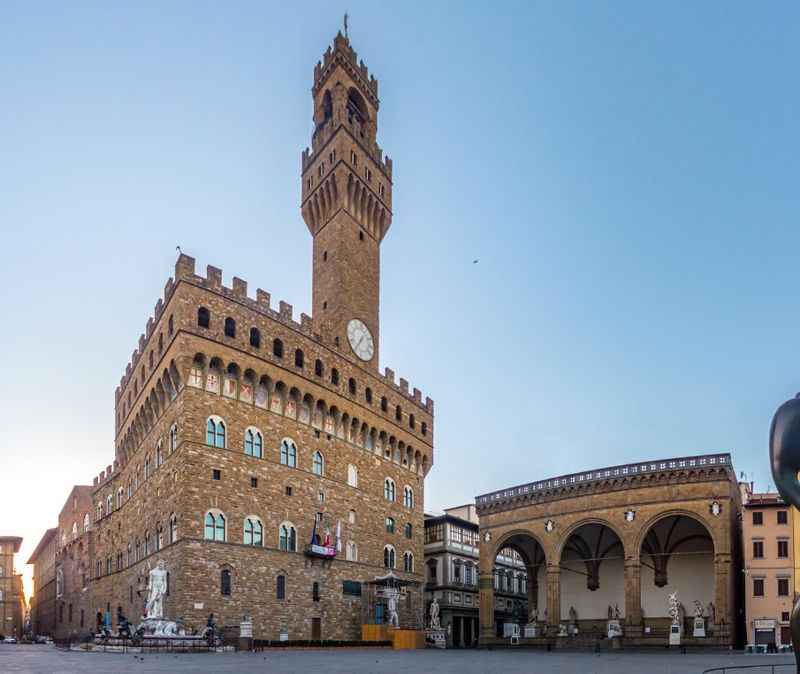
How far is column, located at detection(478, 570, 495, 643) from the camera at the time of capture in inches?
1956

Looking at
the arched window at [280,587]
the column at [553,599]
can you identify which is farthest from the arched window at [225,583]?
the column at [553,599]

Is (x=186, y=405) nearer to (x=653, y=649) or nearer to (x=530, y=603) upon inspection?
(x=653, y=649)

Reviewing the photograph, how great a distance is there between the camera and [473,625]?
66.9m

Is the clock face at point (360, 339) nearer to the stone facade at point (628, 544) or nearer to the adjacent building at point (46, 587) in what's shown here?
the stone facade at point (628, 544)

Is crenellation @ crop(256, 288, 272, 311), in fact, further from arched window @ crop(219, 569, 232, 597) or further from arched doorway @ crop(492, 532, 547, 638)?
arched doorway @ crop(492, 532, 547, 638)

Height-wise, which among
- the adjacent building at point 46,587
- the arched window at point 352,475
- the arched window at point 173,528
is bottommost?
the adjacent building at point 46,587

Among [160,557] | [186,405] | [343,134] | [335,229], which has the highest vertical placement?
[343,134]

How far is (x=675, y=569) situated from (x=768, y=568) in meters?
6.70

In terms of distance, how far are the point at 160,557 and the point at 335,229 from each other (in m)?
23.1

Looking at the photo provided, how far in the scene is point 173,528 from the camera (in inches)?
1433

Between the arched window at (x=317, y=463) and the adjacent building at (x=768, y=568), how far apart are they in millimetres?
23633

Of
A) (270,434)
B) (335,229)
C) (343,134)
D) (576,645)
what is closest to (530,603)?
(576,645)

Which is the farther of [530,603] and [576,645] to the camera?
[530,603]

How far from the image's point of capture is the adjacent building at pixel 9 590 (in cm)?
8394
